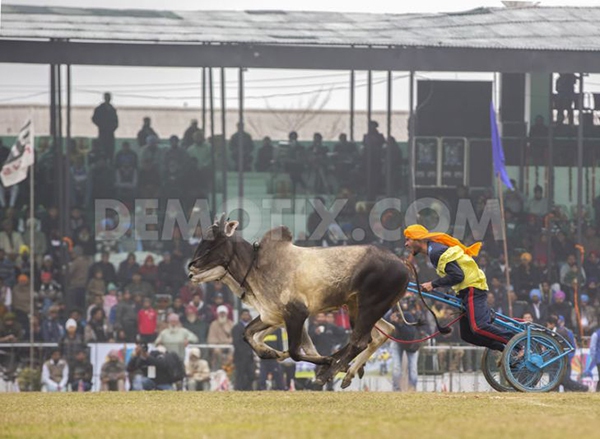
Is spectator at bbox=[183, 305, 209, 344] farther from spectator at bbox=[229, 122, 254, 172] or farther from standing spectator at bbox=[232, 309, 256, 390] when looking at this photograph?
spectator at bbox=[229, 122, 254, 172]

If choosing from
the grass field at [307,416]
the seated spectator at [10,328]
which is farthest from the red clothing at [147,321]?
the grass field at [307,416]

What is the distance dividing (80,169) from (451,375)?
8.23 metres

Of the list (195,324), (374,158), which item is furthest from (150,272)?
(374,158)

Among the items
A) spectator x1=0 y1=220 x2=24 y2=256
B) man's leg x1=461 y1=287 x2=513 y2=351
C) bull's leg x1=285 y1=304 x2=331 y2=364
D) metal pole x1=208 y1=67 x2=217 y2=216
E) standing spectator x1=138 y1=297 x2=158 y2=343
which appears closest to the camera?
bull's leg x1=285 y1=304 x2=331 y2=364

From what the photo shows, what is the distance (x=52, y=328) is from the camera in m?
25.0

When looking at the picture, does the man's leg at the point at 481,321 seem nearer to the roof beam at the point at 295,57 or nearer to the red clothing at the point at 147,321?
the red clothing at the point at 147,321

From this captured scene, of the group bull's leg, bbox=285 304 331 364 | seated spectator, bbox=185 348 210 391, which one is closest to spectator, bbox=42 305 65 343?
seated spectator, bbox=185 348 210 391

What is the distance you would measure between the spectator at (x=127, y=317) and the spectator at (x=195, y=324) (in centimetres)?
91

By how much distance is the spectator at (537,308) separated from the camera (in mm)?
25453

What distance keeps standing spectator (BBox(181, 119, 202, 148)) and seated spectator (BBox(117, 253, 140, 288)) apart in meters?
2.56

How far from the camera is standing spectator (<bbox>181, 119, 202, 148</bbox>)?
27.4m

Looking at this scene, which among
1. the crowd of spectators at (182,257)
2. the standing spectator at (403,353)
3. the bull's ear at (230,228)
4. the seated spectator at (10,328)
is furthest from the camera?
the seated spectator at (10,328)

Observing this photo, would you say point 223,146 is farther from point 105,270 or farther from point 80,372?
point 80,372

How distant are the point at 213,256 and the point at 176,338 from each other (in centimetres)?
939
